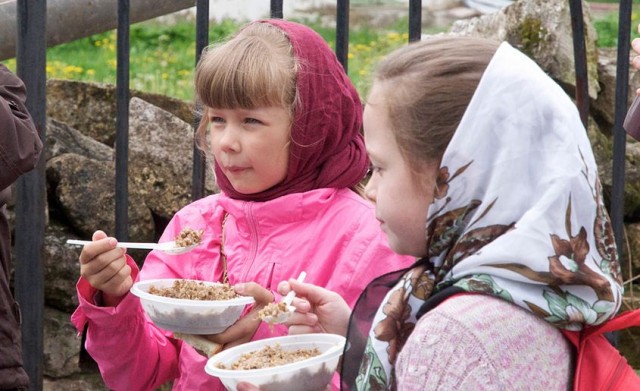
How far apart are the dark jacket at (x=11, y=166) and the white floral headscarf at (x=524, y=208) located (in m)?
1.24

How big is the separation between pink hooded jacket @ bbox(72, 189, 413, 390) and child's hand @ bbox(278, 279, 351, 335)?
0.23 meters

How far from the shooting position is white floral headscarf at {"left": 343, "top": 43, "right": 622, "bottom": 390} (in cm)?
155

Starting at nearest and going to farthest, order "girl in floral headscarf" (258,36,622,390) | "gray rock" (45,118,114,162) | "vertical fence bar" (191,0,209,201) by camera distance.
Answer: "girl in floral headscarf" (258,36,622,390)
"vertical fence bar" (191,0,209,201)
"gray rock" (45,118,114,162)

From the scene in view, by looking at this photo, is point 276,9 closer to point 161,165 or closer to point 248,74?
point 248,74

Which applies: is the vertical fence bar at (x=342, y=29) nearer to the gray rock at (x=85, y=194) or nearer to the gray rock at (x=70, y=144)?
the gray rock at (x=85, y=194)

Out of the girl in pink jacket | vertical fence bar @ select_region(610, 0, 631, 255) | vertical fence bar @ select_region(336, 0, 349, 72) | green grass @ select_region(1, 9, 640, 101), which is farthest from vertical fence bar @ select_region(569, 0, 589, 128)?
green grass @ select_region(1, 9, 640, 101)

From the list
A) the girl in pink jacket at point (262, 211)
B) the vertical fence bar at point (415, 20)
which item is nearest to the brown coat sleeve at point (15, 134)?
the girl in pink jacket at point (262, 211)

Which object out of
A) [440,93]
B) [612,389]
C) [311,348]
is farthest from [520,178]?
[311,348]

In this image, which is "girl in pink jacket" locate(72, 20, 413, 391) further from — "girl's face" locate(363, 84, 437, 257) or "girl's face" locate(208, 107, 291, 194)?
"girl's face" locate(363, 84, 437, 257)

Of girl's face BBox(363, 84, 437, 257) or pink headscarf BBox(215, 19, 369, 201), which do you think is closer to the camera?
girl's face BBox(363, 84, 437, 257)

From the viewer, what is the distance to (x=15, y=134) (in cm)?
256

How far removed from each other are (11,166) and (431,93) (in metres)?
1.23

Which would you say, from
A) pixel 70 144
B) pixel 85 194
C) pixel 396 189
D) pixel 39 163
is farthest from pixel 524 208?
pixel 70 144

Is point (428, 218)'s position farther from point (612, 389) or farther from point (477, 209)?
point (612, 389)
